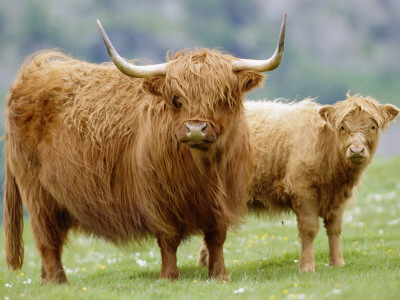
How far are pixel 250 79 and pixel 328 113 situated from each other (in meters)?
1.46

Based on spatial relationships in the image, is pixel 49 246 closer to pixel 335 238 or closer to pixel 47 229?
pixel 47 229

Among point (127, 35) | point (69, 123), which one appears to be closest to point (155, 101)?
point (69, 123)

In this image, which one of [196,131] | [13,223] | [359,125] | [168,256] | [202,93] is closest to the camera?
[196,131]

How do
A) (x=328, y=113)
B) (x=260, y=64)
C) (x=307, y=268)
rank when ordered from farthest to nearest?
(x=328, y=113)
(x=307, y=268)
(x=260, y=64)

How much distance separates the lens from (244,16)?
16762 cm

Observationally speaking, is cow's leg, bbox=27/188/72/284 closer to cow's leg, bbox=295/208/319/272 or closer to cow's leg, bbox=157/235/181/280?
cow's leg, bbox=157/235/181/280

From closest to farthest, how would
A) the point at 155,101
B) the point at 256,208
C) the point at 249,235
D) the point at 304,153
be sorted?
the point at 155,101
the point at 304,153
the point at 256,208
the point at 249,235

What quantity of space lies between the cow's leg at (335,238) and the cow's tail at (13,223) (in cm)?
376

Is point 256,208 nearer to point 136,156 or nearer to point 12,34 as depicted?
point 136,156

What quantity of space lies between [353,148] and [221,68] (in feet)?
5.90

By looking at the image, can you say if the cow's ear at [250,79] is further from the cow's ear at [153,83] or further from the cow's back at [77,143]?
the cow's back at [77,143]

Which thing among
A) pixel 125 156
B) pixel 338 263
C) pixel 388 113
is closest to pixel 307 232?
pixel 338 263

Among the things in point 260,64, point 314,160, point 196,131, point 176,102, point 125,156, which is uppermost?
point 260,64

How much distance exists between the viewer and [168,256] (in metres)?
6.39
